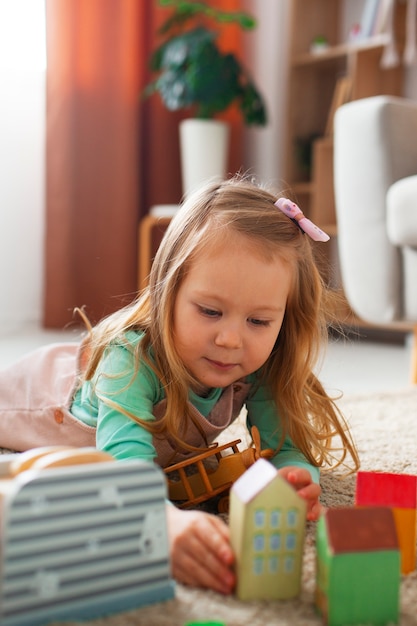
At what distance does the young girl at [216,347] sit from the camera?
32.1 inches

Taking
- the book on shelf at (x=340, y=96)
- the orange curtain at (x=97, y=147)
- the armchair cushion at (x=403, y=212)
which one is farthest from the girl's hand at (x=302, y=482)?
the book on shelf at (x=340, y=96)

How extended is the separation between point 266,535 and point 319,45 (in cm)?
263

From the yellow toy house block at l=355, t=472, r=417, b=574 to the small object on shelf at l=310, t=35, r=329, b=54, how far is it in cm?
244

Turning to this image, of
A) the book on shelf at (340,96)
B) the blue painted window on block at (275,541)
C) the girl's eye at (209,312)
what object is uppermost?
the book on shelf at (340,96)

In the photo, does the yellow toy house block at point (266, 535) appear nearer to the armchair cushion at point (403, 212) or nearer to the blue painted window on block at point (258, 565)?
the blue painted window on block at point (258, 565)

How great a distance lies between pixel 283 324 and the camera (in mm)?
967

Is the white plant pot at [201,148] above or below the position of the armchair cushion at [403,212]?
above

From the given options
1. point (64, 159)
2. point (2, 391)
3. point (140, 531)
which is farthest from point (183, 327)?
point (64, 159)

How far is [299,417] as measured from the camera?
95 cm

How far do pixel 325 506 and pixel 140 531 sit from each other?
14.8 inches

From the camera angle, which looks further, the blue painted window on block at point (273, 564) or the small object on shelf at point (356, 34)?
the small object on shelf at point (356, 34)

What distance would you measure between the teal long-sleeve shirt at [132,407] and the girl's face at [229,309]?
0.06 meters

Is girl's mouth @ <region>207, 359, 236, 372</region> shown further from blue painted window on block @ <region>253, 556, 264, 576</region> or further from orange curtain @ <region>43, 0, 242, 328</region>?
orange curtain @ <region>43, 0, 242, 328</region>

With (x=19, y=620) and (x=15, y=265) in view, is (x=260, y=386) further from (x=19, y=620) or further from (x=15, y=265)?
(x=15, y=265)
